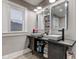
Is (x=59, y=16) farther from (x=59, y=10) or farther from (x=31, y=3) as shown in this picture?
(x=31, y=3)

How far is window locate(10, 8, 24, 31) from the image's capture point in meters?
2.65

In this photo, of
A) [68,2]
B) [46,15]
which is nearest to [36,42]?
[46,15]

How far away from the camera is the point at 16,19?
111 inches

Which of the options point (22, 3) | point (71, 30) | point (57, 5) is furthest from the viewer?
point (22, 3)

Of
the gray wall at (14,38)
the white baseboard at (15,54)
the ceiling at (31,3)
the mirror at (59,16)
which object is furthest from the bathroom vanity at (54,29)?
the white baseboard at (15,54)

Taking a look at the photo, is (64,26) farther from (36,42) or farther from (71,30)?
(36,42)

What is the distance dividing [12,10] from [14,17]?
0.84 ft

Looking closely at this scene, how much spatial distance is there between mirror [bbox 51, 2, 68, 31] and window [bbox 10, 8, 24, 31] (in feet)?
4.39

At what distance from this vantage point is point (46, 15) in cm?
252

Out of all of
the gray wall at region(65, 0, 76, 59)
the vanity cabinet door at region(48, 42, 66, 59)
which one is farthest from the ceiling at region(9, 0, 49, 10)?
the vanity cabinet door at region(48, 42, 66, 59)

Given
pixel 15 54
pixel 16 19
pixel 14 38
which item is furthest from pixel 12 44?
pixel 16 19

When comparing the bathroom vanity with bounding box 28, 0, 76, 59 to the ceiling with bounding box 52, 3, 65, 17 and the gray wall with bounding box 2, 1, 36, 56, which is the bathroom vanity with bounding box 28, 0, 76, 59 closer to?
the ceiling with bounding box 52, 3, 65, 17

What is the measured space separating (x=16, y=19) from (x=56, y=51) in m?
1.99

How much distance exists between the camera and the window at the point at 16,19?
2655mm
